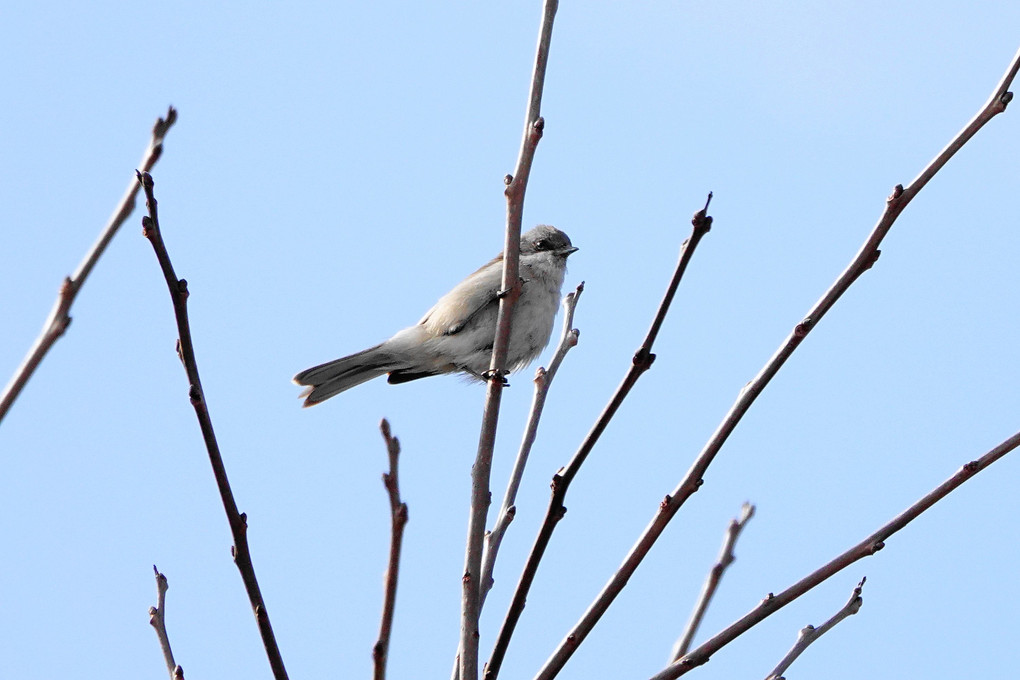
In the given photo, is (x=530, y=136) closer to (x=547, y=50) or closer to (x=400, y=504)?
(x=547, y=50)

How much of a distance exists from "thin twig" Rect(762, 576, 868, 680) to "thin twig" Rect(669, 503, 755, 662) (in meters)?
0.32

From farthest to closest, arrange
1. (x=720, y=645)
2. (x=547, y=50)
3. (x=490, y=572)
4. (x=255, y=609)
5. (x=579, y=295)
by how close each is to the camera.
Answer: (x=579, y=295) < (x=490, y=572) < (x=547, y=50) < (x=720, y=645) < (x=255, y=609)

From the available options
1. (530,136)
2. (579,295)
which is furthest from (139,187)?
(579,295)

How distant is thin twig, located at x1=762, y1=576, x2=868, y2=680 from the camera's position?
9.56ft

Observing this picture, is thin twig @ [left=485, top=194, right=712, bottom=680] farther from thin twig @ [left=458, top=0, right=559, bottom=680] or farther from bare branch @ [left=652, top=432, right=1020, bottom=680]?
bare branch @ [left=652, top=432, right=1020, bottom=680]

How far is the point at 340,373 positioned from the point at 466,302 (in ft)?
3.70

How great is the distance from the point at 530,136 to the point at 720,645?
153cm

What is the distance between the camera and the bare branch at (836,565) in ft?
8.25

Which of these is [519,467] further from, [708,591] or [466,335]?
[466,335]

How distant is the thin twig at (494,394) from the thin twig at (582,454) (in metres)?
0.09

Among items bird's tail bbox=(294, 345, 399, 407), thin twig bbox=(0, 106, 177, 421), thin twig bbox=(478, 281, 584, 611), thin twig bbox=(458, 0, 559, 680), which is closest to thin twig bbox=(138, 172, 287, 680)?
thin twig bbox=(0, 106, 177, 421)

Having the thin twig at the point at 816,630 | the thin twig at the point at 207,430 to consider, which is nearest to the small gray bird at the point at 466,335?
the thin twig at the point at 816,630

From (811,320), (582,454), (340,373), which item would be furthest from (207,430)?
(340,373)

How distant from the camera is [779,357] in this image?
248 cm
